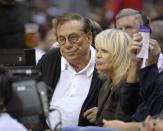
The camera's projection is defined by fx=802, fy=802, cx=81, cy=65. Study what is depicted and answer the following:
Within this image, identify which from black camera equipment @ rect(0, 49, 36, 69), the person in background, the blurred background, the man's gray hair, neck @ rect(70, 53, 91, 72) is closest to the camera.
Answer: the person in background

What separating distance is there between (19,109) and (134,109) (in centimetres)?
144

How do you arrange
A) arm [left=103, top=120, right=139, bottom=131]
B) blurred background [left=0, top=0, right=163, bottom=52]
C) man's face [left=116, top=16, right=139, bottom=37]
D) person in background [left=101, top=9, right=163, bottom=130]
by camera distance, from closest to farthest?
arm [left=103, top=120, right=139, bottom=131], person in background [left=101, top=9, right=163, bottom=130], man's face [left=116, top=16, right=139, bottom=37], blurred background [left=0, top=0, right=163, bottom=52]

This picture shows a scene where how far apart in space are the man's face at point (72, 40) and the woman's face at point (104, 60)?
510 millimetres

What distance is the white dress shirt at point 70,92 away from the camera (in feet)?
22.3

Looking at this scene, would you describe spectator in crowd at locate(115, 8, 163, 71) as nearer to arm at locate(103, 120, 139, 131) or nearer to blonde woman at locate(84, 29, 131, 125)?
blonde woman at locate(84, 29, 131, 125)

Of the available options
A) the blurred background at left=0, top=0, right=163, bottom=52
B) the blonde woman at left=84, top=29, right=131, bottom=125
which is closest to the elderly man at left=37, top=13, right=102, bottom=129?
the blonde woman at left=84, top=29, right=131, bottom=125

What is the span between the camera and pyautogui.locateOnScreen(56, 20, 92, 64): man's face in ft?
22.9

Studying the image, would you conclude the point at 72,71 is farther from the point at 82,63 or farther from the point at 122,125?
the point at 122,125

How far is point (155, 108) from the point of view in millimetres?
5930

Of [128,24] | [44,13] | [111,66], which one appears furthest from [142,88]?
[44,13]

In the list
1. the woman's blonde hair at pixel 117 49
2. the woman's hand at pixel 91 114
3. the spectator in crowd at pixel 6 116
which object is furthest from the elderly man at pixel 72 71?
the spectator in crowd at pixel 6 116

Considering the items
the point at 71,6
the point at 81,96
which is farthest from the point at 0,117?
the point at 71,6

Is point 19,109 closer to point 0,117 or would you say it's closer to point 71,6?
point 0,117

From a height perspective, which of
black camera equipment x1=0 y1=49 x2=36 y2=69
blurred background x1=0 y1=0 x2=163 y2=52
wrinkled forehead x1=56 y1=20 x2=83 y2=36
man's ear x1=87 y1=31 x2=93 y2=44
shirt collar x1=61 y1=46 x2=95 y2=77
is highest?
wrinkled forehead x1=56 y1=20 x2=83 y2=36
